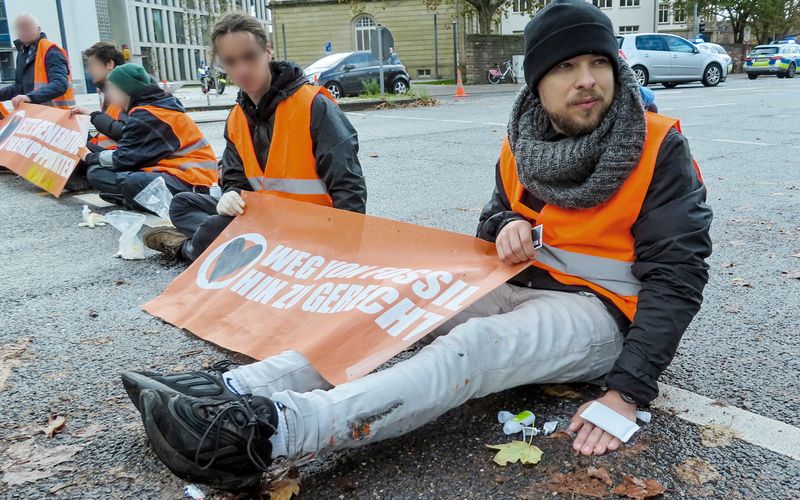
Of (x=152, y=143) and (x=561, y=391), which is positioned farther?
(x=152, y=143)

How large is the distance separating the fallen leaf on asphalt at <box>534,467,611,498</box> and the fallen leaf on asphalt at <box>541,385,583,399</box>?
45cm

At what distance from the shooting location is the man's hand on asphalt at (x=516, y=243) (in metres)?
2.44

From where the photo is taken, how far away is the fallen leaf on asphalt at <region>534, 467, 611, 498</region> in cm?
189

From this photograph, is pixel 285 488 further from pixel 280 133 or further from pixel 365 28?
pixel 365 28

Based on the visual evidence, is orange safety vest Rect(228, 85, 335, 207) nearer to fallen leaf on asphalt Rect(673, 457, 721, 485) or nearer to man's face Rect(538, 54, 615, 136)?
man's face Rect(538, 54, 615, 136)

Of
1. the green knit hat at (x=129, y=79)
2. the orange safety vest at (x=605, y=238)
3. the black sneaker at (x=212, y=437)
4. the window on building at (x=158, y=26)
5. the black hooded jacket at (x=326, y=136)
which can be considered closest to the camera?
the black sneaker at (x=212, y=437)

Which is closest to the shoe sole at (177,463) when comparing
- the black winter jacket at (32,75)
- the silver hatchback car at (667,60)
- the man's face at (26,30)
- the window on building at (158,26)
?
the black winter jacket at (32,75)

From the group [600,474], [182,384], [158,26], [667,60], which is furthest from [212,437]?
[158,26]

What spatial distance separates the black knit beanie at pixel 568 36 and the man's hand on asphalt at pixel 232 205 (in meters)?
1.76

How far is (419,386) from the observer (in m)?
1.98

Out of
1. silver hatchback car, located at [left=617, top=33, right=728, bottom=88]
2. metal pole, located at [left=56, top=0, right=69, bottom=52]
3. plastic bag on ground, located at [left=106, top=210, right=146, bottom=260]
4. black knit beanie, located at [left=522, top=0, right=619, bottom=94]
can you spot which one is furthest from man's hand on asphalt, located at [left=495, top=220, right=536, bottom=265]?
metal pole, located at [left=56, top=0, right=69, bottom=52]

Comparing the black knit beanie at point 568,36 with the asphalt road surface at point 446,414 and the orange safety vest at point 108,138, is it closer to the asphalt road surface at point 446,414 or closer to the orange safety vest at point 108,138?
the asphalt road surface at point 446,414

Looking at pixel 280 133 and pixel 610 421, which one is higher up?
pixel 280 133

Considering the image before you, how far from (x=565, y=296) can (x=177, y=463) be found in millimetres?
1304
